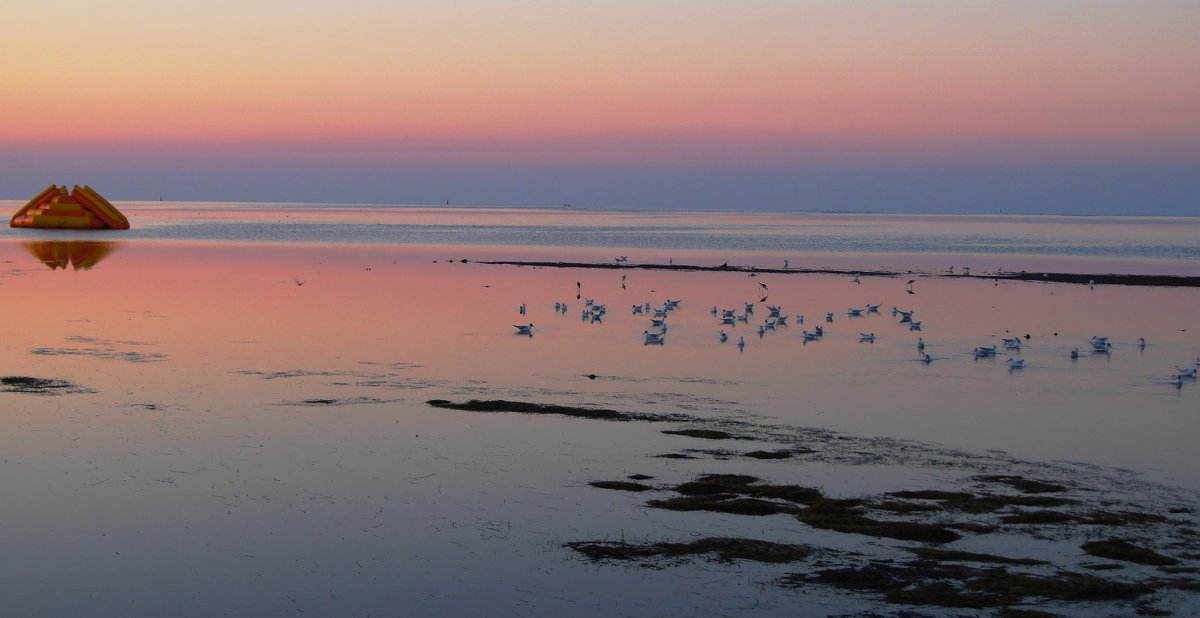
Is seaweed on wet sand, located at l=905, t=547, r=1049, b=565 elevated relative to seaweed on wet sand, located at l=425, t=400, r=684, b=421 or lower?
lower

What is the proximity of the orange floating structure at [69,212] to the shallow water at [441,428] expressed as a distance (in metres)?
51.6

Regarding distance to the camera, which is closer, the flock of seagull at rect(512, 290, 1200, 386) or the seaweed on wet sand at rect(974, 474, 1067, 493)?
the seaweed on wet sand at rect(974, 474, 1067, 493)

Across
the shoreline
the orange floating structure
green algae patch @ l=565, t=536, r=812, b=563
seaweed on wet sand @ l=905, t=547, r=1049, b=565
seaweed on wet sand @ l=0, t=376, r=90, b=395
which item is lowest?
green algae patch @ l=565, t=536, r=812, b=563

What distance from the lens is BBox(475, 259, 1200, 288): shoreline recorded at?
4403cm

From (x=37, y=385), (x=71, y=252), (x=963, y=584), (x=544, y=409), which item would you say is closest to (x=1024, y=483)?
(x=963, y=584)

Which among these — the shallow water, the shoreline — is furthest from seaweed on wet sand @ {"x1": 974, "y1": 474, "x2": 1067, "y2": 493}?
the shoreline

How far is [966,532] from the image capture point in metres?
10.4

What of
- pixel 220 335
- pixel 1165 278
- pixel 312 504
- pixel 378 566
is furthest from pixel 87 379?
pixel 1165 278

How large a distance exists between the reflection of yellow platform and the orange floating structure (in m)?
15.1

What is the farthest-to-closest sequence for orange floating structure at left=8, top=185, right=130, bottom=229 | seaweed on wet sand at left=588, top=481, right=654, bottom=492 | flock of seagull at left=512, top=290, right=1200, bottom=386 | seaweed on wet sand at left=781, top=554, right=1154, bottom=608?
orange floating structure at left=8, top=185, right=130, bottom=229 → flock of seagull at left=512, top=290, right=1200, bottom=386 → seaweed on wet sand at left=588, top=481, right=654, bottom=492 → seaweed on wet sand at left=781, top=554, right=1154, bottom=608

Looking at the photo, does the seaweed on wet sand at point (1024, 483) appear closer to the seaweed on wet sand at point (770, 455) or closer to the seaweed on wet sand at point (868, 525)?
the seaweed on wet sand at point (868, 525)

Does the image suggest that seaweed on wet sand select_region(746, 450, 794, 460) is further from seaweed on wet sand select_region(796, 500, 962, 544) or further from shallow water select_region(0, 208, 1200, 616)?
seaweed on wet sand select_region(796, 500, 962, 544)

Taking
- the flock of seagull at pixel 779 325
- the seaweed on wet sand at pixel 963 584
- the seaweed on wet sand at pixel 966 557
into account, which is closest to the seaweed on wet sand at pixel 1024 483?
the seaweed on wet sand at pixel 966 557

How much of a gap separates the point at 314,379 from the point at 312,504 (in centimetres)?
738
